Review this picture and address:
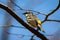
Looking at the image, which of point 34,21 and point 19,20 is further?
point 34,21

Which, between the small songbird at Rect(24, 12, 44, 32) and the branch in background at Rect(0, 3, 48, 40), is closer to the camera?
the branch in background at Rect(0, 3, 48, 40)

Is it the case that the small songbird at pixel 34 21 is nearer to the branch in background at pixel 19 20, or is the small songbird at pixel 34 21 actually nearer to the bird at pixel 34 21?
the bird at pixel 34 21

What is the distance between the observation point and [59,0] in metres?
1.78

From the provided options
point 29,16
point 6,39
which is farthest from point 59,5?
point 29,16

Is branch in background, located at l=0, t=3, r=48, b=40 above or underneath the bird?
underneath

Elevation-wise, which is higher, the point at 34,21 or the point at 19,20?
the point at 34,21

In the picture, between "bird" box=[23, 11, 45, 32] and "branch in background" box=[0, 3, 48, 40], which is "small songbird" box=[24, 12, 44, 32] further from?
"branch in background" box=[0, 3, 48, 40]

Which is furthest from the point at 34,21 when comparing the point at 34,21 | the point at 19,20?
the point at 19,20

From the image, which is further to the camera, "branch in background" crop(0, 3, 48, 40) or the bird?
the bird

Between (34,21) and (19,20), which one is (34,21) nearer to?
(34,21)

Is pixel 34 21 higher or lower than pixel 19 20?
higher

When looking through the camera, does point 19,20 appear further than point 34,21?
No

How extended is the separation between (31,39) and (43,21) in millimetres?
332

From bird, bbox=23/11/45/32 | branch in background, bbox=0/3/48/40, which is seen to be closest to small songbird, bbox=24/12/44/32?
bird, bbox=23/11/45/32
